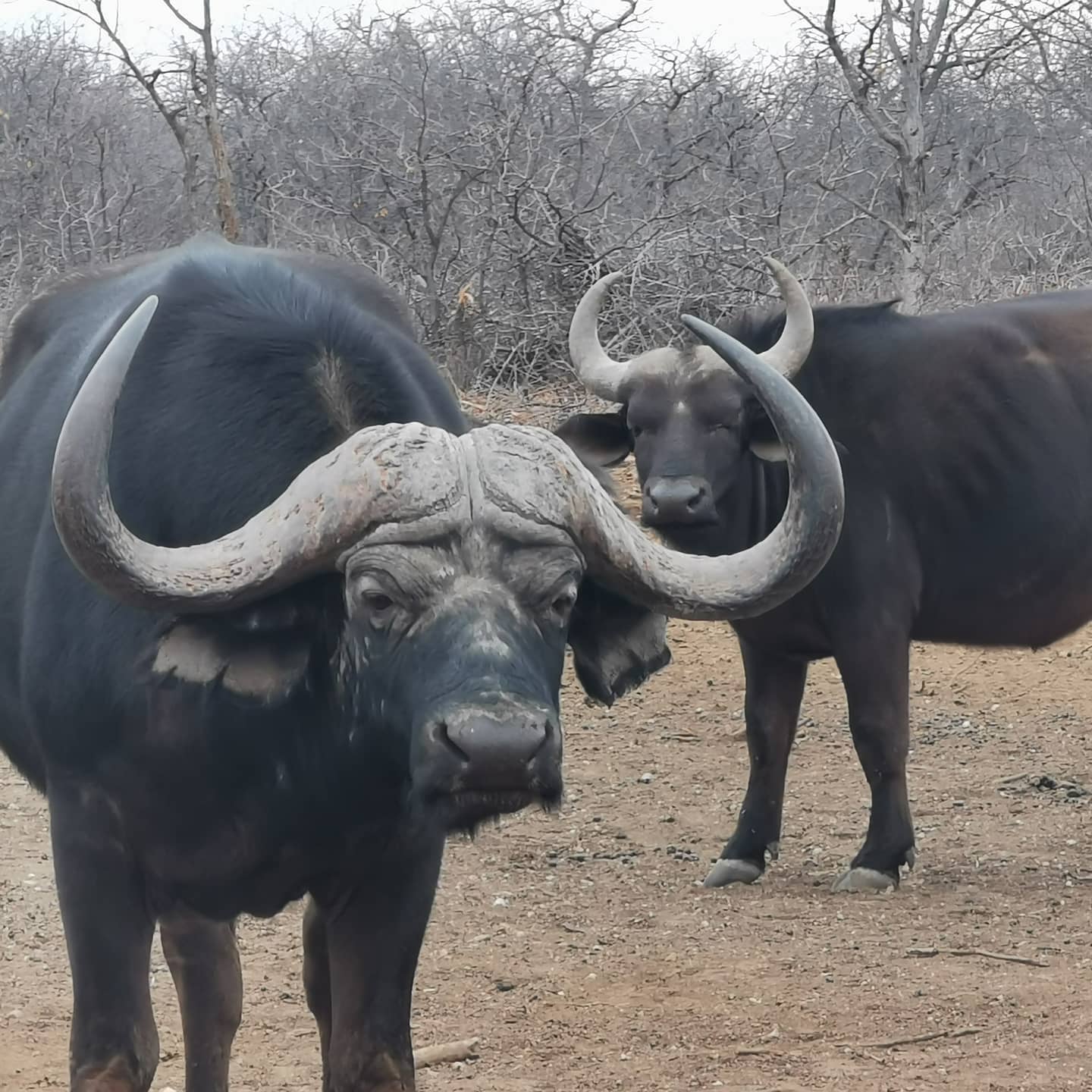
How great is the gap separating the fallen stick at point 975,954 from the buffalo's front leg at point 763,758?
0.95 metres

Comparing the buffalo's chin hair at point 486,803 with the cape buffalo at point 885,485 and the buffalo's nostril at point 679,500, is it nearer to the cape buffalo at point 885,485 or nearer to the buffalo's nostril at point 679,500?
the buffalo's nostril at point 679,500

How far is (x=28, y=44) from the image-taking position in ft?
68.0

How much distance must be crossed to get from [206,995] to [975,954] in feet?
7.33

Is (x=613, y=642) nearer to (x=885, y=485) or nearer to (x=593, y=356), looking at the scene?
(x=885, y=485)

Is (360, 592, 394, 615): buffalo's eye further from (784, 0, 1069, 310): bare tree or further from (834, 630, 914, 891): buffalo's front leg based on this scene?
(784, 0, 1069, 310): bare tree

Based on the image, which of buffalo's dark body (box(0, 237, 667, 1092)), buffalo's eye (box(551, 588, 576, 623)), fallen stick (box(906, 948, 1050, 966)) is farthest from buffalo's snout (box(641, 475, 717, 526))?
buffalo's eye (box(551, 588, 576, 623))

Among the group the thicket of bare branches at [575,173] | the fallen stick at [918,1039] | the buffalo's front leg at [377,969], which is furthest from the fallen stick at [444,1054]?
the thicket of bare branches at [575,173]

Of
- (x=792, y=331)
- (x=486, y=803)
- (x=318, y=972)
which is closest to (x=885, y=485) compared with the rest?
(x=792, y=331)

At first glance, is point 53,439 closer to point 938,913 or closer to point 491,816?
point 491,816

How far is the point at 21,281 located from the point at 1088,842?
9.81 metres

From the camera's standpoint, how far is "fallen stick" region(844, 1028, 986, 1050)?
4328 millimetres

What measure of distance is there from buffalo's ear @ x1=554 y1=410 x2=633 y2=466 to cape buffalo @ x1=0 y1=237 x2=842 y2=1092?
2531mm

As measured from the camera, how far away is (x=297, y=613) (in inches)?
118

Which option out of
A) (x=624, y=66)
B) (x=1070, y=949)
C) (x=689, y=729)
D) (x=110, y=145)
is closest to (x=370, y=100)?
(x=624, y=66)
